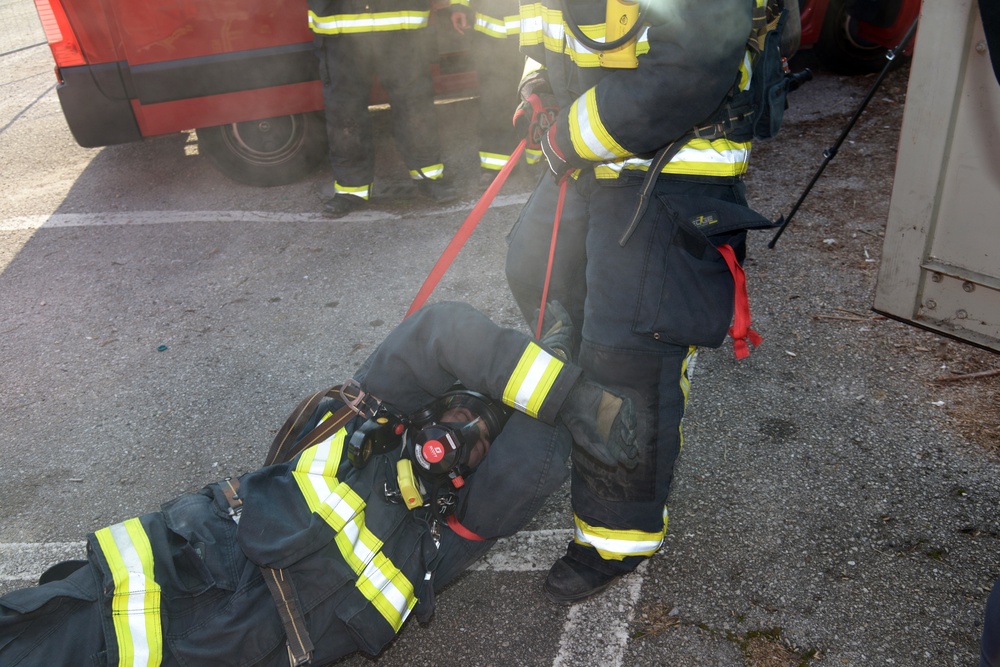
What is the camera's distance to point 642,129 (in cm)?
208

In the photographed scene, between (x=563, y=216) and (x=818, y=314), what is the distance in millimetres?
1585

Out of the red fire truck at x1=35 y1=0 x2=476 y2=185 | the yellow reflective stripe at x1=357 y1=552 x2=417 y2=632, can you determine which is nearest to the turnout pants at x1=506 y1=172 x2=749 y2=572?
the yellow reflective stripe at x1=357 y1=552 x2=417 y2=632

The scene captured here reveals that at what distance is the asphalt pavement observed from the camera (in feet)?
7.62

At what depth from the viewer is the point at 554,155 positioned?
7.55 ft

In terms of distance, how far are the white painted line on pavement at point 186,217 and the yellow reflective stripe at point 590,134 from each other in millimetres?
2617

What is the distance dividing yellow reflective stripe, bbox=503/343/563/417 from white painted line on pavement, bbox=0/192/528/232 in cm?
286

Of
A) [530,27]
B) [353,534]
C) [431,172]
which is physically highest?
[530,27]

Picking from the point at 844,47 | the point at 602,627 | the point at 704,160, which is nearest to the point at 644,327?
the point at 704,160

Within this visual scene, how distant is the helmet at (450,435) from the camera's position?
6.86ft

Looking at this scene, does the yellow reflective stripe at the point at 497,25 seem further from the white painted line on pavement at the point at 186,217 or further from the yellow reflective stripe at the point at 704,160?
the yellow reflective stripe at the point at 704,160

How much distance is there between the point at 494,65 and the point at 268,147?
1492 millimetres

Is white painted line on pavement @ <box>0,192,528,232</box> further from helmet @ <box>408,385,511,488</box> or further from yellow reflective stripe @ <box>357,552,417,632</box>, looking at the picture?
yellow reflective stripe @ <box>357,552,417,632</box>

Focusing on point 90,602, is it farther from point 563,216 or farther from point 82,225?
point 82,225

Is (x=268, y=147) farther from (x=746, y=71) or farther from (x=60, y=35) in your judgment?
(x=746, y=71)
